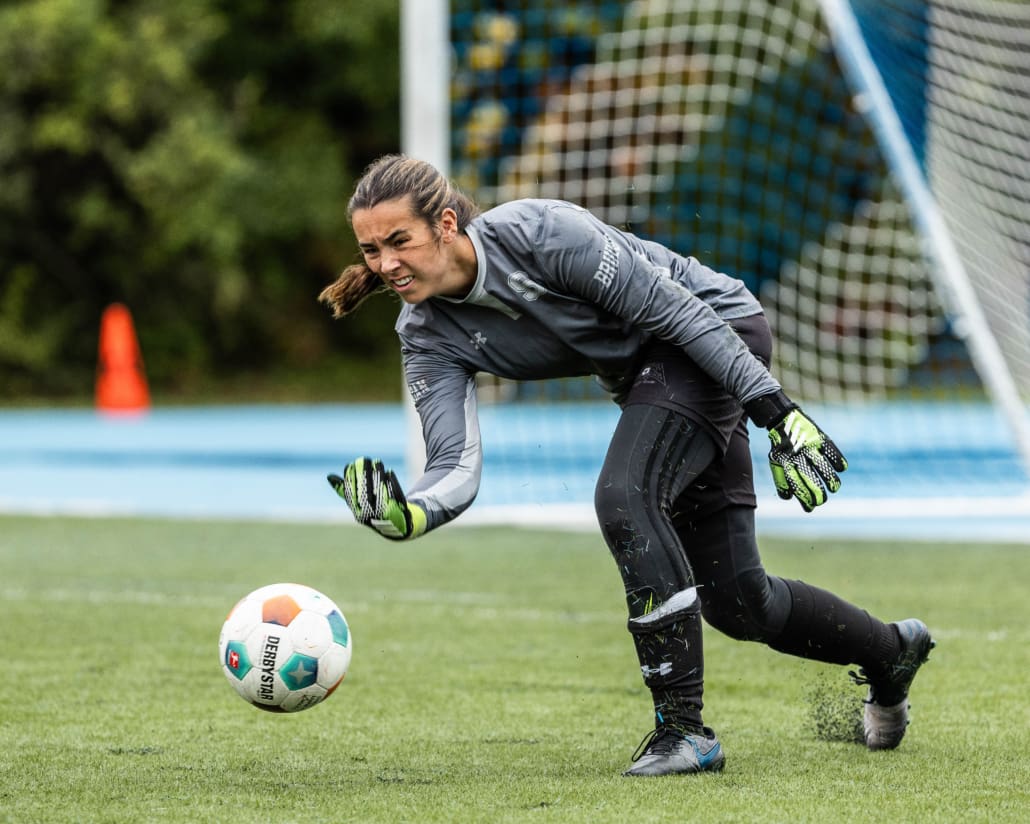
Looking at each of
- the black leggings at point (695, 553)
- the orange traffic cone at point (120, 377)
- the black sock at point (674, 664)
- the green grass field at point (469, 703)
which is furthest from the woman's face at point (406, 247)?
the orange traffic cone at point (120, 377)

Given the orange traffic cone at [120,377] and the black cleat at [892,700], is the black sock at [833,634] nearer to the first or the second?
the black cleat at [892,700]

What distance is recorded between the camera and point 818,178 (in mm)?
14336

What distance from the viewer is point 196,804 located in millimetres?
3686

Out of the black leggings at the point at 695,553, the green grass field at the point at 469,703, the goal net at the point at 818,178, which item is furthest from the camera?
the goal net at the point at 818,178

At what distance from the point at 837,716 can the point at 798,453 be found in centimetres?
110

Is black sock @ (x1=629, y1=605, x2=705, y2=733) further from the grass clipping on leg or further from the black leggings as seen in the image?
the grass clipping on leg

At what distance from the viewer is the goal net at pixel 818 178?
10.3m

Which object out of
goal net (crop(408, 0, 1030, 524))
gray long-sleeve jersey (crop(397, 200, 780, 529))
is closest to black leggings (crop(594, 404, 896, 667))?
gray long-sleeve jersey (crop(397, 200, 780, 529))

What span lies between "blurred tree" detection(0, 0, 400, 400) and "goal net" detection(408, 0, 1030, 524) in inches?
350

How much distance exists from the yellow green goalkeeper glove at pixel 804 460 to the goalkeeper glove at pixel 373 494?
0.92 m

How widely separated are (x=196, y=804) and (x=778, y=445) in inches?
62.8

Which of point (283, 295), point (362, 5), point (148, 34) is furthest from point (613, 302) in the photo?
point (283, 295)

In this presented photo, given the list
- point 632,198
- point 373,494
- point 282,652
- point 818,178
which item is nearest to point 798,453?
point 373,494

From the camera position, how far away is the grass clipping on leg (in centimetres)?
454
